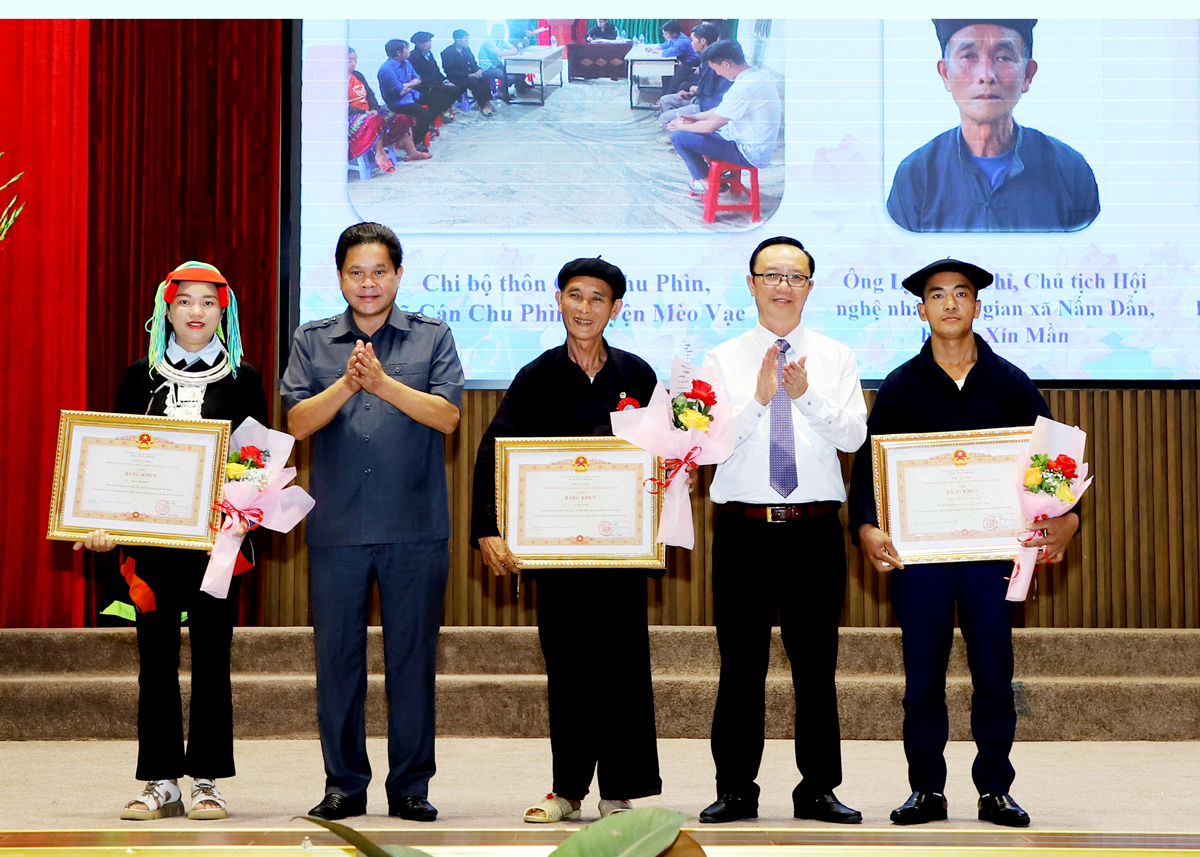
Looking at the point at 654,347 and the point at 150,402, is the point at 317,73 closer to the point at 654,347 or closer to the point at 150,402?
the point at 654,347

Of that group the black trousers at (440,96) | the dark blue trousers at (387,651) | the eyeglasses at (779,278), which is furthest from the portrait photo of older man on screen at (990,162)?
the dark blue trousers at (387,651)

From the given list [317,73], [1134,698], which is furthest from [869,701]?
[317,73]

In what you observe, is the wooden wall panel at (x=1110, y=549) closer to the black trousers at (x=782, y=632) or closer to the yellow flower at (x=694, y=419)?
the black trousers at (x=782, y=632)

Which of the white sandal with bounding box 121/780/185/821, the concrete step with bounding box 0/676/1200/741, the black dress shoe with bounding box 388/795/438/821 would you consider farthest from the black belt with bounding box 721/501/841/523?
the concrete step with bounding box 0/676/1200/741

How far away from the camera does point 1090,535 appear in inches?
215

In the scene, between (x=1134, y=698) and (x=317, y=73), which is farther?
(x=317, y=73)

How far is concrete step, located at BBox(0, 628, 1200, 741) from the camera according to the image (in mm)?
4777

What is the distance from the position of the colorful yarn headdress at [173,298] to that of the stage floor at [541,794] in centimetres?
125

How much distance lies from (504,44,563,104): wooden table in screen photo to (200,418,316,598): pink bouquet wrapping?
274 cm

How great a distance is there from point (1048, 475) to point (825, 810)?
1.03 m

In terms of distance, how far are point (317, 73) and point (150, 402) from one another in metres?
2.70

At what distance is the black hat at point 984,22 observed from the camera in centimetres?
518

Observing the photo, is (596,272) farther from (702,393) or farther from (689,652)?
(689,652)

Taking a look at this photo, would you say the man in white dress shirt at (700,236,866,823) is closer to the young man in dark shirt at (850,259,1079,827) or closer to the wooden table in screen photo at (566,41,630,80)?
the young man in dark shirt at (850,259,1079,827)
